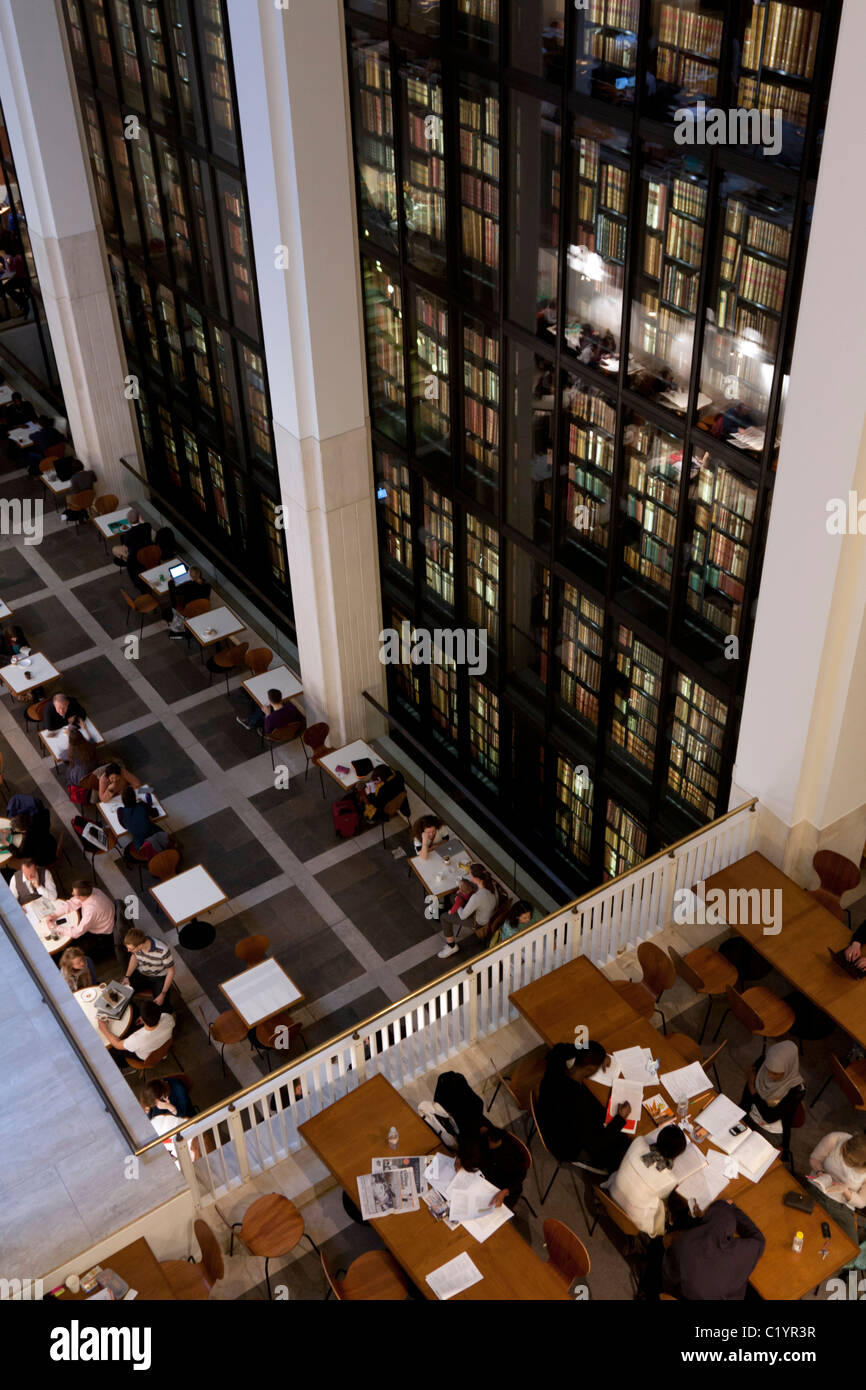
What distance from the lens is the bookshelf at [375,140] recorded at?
1094cm

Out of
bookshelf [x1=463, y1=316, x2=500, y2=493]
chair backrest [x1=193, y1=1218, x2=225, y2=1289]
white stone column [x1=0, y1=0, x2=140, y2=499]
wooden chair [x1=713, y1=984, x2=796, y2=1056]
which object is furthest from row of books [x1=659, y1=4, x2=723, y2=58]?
white stone column [x1=0, y1=0, x2=140, y2=499]

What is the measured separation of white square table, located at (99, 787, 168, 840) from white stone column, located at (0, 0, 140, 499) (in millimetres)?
6368

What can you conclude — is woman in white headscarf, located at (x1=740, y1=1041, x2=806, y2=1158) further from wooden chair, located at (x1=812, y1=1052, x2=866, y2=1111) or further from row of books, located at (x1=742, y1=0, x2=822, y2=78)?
row of books, located at (x1=742, y1=0, x2=822, y2=78)

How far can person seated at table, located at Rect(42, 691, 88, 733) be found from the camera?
47.8 ft

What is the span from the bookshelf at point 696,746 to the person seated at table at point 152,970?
15.4ft

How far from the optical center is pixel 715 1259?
776 cm

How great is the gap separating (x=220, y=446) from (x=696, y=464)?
8376mm

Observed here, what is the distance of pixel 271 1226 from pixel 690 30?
784 centimetres

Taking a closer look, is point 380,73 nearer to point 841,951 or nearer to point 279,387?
point 279,387

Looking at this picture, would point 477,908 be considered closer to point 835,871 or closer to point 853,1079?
point 835,871

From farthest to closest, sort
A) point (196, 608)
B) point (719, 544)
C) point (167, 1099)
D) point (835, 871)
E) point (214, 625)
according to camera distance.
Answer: point (196, 608) → point (214, 625) → point (167, 1099) → point (835, 871) → point (719, 544)

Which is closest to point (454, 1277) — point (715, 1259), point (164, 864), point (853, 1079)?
point (715, 1259)

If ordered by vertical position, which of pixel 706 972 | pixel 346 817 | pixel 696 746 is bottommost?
pixel 346 817

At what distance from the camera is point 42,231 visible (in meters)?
16.8
